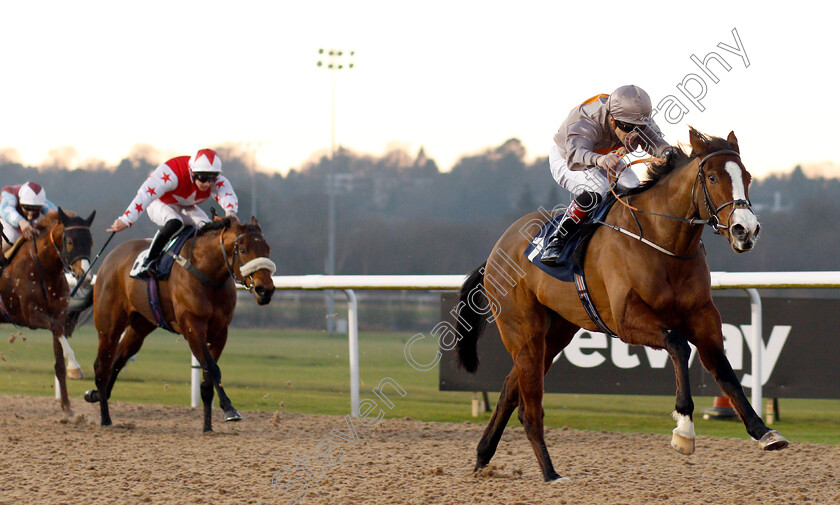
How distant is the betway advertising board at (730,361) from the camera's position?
5988 mm

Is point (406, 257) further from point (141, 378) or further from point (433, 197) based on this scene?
point (141, 378)

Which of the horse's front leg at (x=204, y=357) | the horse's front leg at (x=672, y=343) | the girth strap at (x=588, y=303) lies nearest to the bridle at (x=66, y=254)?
the horse's front leg at (x=204, y=357)

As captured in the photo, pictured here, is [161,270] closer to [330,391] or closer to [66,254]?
[66,254]

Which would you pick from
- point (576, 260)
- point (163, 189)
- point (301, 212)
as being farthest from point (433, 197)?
point (576, 260)

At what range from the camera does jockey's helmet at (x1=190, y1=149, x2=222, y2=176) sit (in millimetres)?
6484

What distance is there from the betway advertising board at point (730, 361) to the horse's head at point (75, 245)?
2.86 m

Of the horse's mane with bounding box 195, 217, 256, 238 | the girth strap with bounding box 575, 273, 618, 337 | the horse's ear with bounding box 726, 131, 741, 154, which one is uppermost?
the horse's ear with bounding box 726, 131, 741, 154

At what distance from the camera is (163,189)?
664 centimetres

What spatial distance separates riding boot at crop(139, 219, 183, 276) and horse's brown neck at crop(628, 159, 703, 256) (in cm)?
369

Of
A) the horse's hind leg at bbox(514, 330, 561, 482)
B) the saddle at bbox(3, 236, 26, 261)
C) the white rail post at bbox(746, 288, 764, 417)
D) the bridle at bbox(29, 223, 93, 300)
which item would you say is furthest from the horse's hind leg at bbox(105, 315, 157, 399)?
the white rail post at bbox(746, 288, 764, 417)

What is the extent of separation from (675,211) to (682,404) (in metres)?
0.83

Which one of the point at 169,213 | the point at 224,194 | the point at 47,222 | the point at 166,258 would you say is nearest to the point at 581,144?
the point at 224,194

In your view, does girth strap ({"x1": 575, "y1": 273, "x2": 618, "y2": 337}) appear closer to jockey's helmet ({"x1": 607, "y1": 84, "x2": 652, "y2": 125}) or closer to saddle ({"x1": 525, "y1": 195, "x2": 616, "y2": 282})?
saddle ({"x1": 525, "y1": 195, "x2": 616, "y2": 282})

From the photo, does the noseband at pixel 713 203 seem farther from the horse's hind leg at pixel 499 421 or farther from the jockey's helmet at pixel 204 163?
the jockey's helmet at pixel 204 163
